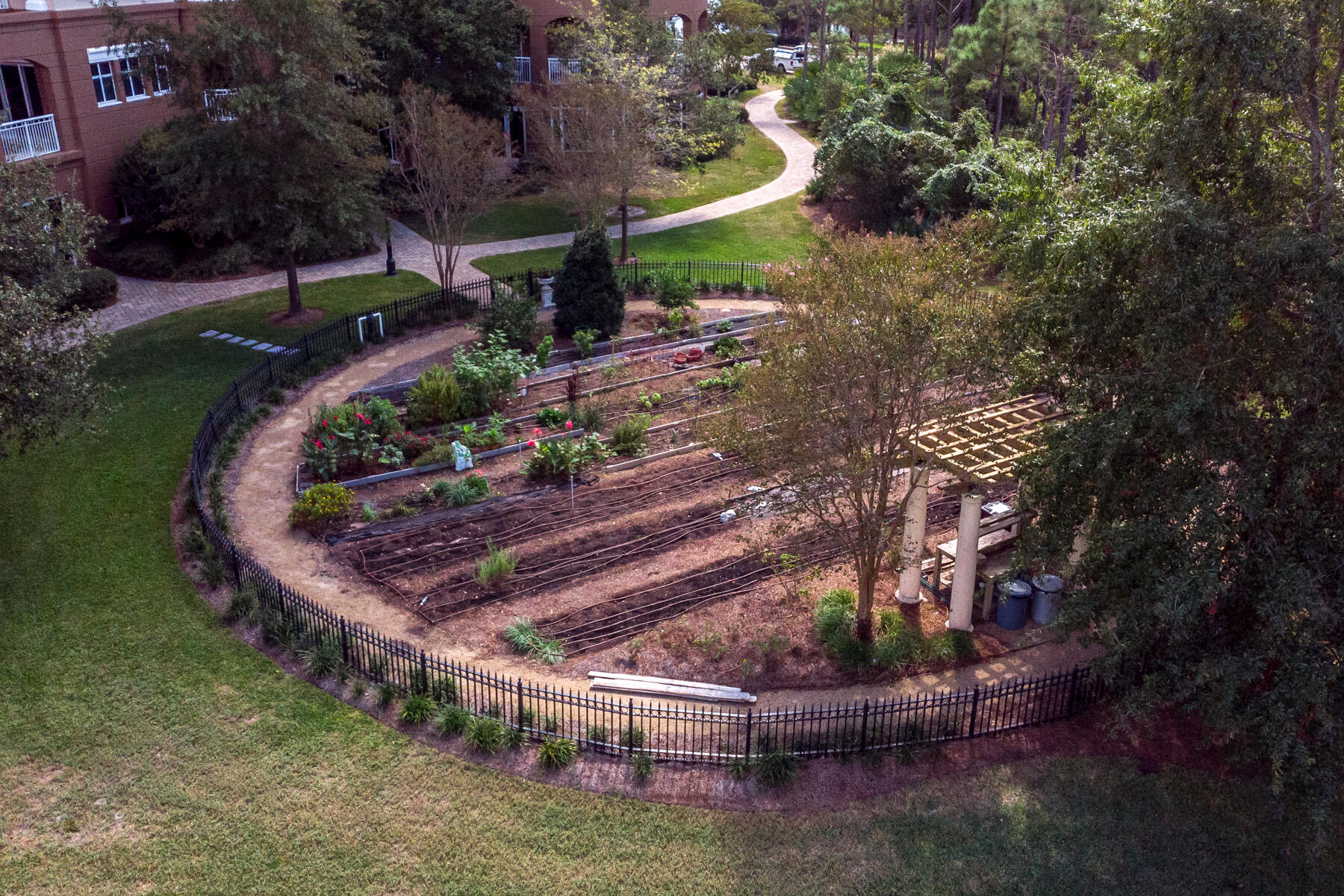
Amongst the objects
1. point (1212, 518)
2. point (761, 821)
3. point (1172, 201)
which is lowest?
point (761, 821)

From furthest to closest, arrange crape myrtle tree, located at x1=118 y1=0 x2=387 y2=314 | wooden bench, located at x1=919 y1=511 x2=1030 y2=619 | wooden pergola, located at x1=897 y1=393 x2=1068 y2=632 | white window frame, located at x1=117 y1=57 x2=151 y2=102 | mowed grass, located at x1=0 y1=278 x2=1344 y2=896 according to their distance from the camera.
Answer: white window frame, located at x1=117 y1=57 x2=151 y2=102 → crape myrtle tree, located at x1=118 y1=0 x2=387 y2=314 → wooden bench, located at x1=919 y1=511 x2=1030 y2=619 → wooden pergola, located at x1=897 y1=393 x2=1068 y2=632 → mowed grass, located at x1=0 y1=278 x2=1344 y2=896

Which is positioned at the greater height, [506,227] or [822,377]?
[822,377]

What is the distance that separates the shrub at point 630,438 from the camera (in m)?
21.3

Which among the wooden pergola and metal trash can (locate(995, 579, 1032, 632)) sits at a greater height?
the wooden pergola

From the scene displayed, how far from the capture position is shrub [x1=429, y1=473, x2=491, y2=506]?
1931 centimetres

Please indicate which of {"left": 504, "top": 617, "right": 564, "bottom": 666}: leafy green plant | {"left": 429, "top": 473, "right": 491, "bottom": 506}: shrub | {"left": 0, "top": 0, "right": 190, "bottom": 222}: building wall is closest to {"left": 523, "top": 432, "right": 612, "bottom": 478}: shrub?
{"left": 429, "top": 473, "right": 491, "bottom": 506}: shrub

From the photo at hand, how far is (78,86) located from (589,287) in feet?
55.4

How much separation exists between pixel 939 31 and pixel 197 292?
51.4 m

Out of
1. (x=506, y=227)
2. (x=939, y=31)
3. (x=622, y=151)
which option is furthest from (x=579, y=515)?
(x=939, y=31)

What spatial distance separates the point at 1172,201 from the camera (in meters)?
11.3

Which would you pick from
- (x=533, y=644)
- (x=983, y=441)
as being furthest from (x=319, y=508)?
(x=983, y=441)

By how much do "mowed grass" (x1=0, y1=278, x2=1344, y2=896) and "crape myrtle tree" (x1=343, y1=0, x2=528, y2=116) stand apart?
27299 millimetres

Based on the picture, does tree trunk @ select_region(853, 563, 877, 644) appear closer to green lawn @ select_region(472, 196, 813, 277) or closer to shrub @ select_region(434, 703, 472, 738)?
shrub @ select_region(434, 703, 472, 738)

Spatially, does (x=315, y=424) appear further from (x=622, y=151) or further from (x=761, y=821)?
(x=622, y=151)
